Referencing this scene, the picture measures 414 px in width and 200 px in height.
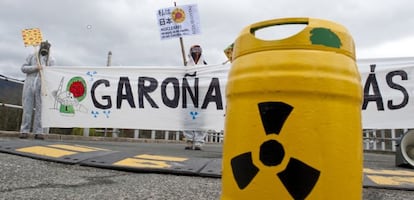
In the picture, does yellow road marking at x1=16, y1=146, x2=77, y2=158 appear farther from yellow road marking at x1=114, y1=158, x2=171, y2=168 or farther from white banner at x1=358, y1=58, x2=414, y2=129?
white banner at x1=358, y1=58, x2=414, y2=129

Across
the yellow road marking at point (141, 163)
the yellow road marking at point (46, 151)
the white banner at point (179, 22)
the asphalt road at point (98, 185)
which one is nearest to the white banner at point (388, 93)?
the asphalt road at point (98, 185)

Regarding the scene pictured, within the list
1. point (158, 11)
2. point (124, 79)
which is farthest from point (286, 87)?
point (158, 11)

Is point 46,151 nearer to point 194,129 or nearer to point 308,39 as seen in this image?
point 194,129

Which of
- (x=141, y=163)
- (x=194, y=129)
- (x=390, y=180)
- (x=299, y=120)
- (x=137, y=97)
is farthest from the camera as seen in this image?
(x=137, y=97)

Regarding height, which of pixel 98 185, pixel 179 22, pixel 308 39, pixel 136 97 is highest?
pixel 179 22

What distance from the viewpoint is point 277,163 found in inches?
39.4

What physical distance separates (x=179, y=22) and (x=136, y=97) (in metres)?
2.27

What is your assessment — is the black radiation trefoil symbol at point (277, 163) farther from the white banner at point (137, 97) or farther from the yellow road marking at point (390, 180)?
the white banner at point (137, 97)

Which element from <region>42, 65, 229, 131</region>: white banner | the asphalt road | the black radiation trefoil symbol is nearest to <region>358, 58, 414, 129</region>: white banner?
<region>42, 65, 229, 131</region>: white banner

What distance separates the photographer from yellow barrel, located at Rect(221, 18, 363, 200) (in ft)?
3.25

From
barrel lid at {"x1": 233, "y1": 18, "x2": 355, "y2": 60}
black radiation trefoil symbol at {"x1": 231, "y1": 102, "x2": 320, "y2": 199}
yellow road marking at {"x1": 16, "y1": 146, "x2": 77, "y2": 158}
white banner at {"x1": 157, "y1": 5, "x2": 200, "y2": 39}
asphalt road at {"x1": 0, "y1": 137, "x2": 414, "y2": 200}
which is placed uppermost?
white banner at {"x1": 157, "y1": 5, "x2": 200, "y2": 39}

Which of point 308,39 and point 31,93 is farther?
point 31,93

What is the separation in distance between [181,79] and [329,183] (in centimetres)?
486

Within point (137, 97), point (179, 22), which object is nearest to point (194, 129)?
point (137, 97)
